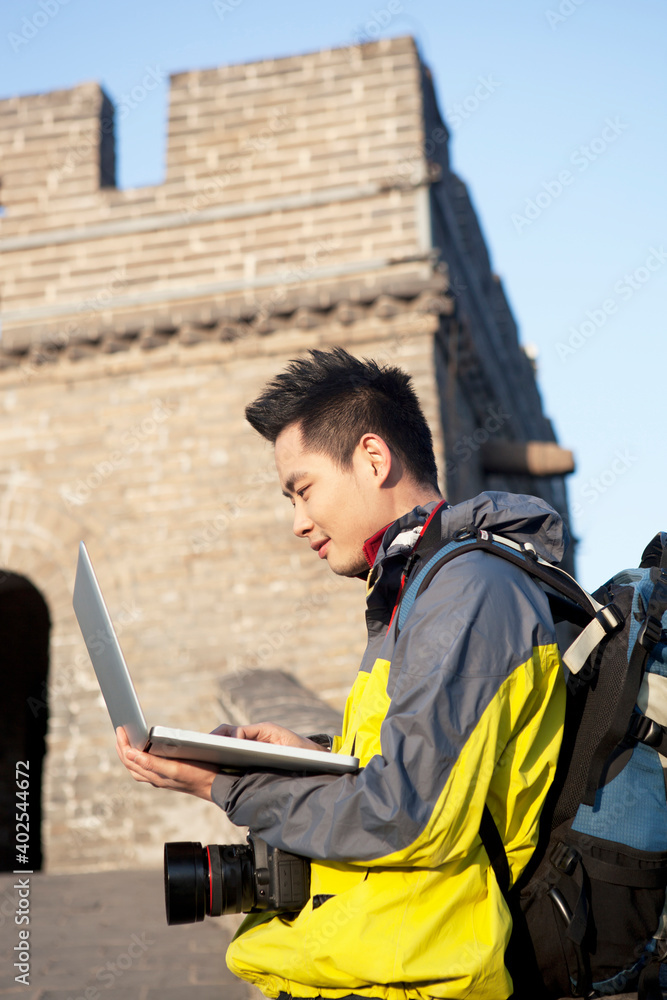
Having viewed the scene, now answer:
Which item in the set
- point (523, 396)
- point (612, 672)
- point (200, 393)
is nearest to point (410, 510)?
point (612, 672)

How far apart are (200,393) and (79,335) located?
1105 mm

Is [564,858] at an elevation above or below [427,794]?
below

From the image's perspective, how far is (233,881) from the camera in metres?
1.67

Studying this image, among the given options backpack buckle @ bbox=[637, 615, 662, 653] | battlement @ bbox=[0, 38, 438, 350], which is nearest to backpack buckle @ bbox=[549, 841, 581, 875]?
backpack buckle @ bbox=[637, 615, 662, 653]

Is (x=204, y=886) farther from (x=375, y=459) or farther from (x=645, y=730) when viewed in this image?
(x=375, y=459)

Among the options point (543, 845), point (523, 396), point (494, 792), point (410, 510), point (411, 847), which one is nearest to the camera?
point (411, 847)

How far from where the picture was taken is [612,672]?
167 cm

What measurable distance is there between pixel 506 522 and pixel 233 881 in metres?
0.84

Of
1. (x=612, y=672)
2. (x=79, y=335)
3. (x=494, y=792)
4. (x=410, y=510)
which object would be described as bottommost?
(x=494, y=792)

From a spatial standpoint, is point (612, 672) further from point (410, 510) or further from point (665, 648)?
point (410, 510)

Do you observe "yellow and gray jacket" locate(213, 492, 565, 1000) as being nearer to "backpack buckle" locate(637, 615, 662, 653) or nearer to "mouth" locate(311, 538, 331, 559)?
"backpack buckle" locate(637, 615, 662, 653)

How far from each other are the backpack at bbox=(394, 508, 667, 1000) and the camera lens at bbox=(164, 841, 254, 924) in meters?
0.45

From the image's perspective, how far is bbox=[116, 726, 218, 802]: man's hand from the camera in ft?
5.44

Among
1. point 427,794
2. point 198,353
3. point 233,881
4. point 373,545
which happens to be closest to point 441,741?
point 427,794
